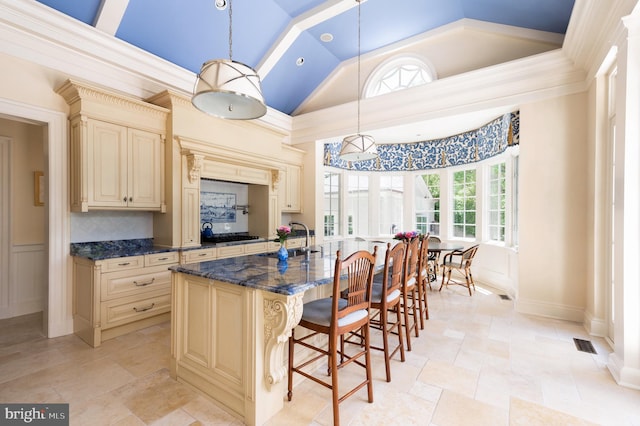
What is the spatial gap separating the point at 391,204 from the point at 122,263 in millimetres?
5235

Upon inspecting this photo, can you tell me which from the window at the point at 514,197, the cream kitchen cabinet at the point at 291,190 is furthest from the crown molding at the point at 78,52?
the window at the point at 514,197

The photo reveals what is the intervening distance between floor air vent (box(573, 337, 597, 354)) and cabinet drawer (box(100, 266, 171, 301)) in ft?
14.0

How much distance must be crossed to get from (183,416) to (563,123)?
15.4ft

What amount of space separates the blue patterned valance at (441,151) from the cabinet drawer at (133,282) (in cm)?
345

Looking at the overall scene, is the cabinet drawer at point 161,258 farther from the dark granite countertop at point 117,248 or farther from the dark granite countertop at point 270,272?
the dark granite countertop at point 270,272

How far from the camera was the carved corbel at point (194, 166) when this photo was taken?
3.76 metres

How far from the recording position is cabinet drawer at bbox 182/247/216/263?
360 centimetres

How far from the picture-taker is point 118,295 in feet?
9.93

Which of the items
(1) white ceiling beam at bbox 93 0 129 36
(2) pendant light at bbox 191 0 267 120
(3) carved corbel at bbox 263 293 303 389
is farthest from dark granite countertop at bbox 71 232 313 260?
(1) white ceiling beam at bbox 93 0 129 36

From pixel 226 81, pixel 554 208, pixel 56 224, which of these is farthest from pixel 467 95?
pixel 56 224

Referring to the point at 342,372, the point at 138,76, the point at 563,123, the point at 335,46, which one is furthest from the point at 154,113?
the point at 563,123

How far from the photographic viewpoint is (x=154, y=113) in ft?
11.6

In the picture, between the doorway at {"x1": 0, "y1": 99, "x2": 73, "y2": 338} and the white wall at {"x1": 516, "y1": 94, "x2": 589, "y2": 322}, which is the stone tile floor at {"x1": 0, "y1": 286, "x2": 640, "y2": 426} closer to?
the doorway at {"x1": 0, "y1": 99, "x2": 73, "y2": 338}

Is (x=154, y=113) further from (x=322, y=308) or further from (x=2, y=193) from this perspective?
(x=322, y=308)
